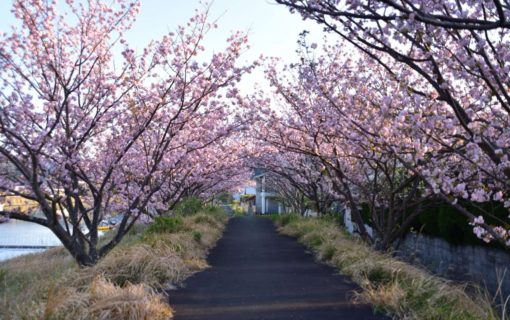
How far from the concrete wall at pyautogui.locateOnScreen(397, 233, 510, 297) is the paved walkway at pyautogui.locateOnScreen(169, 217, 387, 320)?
8.83ft

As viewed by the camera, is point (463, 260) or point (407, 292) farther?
point (463, 260)

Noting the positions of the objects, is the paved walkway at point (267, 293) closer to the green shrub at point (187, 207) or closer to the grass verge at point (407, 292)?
the grass verge at point (407, 292)

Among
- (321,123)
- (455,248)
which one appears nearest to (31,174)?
(321,123)

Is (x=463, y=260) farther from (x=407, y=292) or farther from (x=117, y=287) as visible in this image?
(x=117, y=287)

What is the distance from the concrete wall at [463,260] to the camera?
1030 cm

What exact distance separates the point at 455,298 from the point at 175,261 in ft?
15.5

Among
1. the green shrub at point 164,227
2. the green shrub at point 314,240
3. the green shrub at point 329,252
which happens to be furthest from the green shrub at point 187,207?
the green shrub at point 329,252

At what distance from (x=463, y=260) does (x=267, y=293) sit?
630cm

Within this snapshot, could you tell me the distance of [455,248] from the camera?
12.4m

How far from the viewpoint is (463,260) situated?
12023 mm

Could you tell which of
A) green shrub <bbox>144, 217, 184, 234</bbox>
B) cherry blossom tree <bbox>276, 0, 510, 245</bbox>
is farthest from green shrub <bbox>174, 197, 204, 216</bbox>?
cherry blossom tree <bbox>276, 0, 510, 245</bbox>

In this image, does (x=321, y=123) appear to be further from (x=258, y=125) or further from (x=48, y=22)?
(x=48, y=22)

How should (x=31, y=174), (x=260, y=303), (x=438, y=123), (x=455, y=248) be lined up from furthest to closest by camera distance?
(x=455, y=248) → (x=31, y=174) → (x=260, y=303) → (x=438, y=123)

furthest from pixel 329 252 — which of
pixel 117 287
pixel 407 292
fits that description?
pixel 117 287
